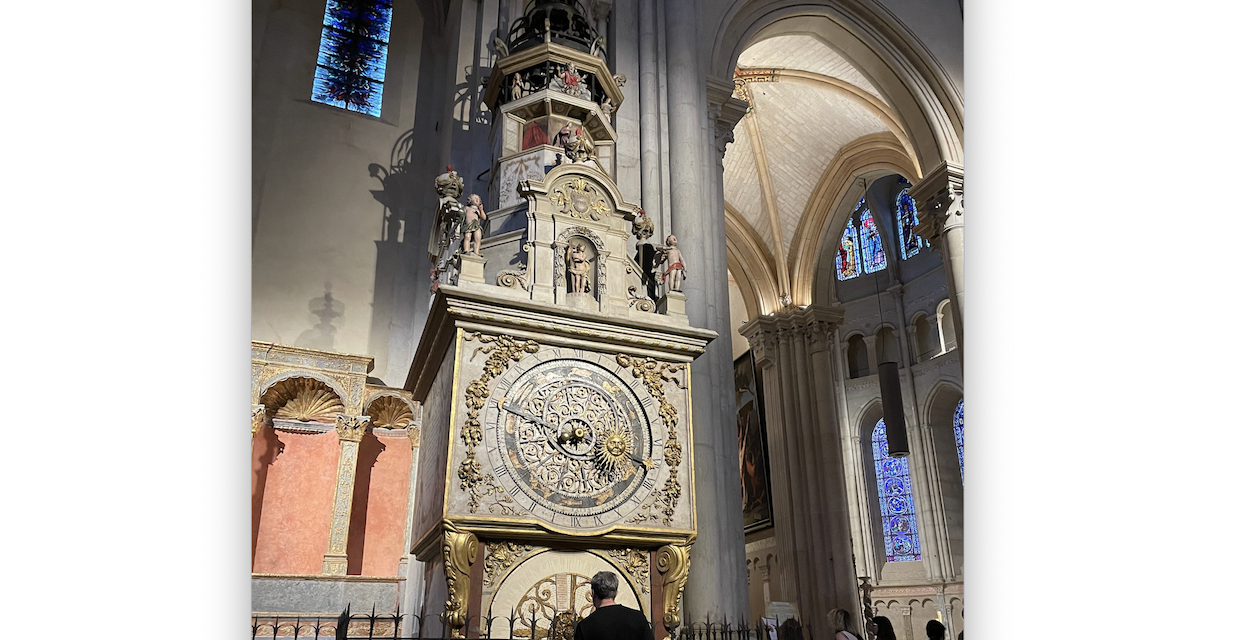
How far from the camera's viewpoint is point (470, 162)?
937cm

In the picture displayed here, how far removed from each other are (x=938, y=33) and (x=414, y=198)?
940cm

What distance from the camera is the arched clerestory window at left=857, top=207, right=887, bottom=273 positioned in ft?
75.5

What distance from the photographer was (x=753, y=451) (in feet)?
64.0

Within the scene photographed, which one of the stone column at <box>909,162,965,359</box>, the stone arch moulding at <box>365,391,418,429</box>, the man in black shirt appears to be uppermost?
the stone column at <box>909,162,965,359</box>

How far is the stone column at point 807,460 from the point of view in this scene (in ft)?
50.3

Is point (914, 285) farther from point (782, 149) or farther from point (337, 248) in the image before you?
point (337, 248)

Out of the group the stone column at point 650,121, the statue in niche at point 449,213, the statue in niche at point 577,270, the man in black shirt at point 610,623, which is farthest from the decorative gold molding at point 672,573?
the stone column at point 650,121

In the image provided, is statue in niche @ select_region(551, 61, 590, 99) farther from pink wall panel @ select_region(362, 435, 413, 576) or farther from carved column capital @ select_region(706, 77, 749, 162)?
pink wall panel @ select_region(362, 435, 413, 576)

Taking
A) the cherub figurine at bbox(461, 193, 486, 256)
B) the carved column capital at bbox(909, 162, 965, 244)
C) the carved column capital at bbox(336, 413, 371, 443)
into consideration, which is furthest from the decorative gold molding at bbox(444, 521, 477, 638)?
the carved column capital at bbox(909, 162, 965, 244)

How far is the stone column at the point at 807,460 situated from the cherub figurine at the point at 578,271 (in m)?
10.8

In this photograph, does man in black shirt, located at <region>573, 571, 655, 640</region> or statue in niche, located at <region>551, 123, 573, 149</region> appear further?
statue in niche, located at <region>551, 123, 573, 149</region>

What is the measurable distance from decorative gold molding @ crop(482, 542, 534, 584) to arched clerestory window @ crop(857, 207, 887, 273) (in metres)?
19.8

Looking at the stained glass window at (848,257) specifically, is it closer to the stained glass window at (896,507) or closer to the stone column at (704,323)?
the stained glass window at (896,507)
